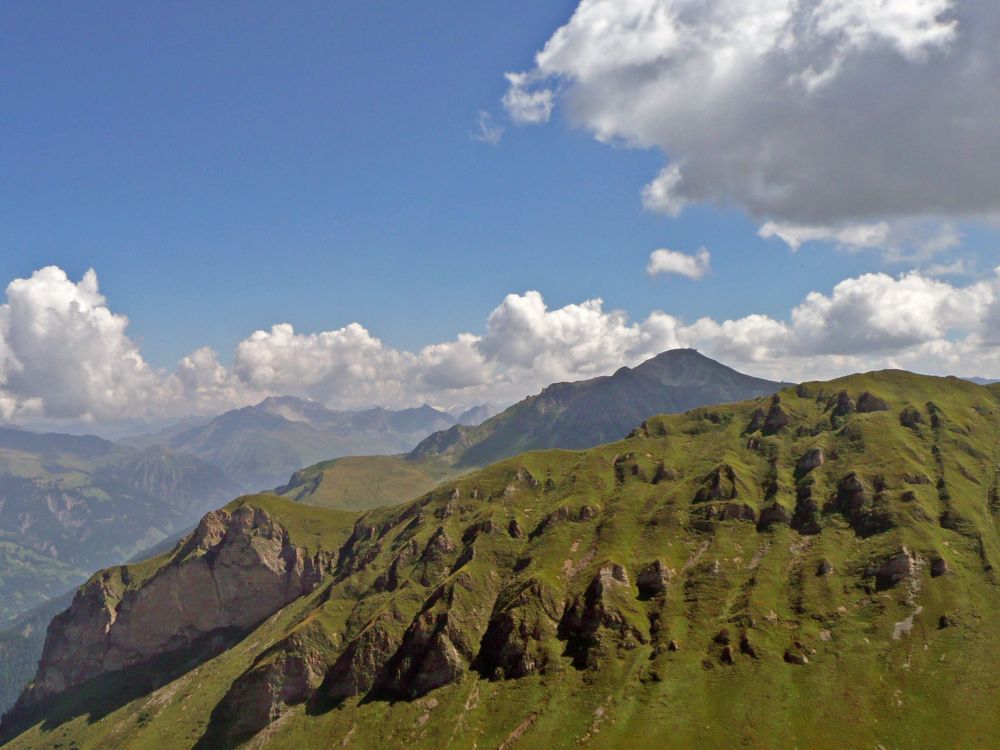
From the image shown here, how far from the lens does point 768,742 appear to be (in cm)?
17150

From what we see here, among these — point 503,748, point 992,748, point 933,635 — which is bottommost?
point 503,748

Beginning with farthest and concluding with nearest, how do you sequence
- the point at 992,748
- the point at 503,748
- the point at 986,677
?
the point at 503,748 < the point at 986,677 < the point at 992,748

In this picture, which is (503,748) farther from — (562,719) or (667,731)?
(667,731)

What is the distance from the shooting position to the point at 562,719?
199m

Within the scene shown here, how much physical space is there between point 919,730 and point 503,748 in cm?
11829

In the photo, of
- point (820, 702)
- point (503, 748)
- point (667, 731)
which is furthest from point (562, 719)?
point (820, 702)

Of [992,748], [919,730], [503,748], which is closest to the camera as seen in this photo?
[992,748]

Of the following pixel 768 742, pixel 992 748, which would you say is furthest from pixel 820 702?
pixel 992 748

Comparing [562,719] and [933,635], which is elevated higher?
[933,635]

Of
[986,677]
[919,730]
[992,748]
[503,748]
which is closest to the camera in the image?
[992,748]

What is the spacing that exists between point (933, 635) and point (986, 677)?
21.4 m

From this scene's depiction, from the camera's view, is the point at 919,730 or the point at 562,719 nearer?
the point at 919,730

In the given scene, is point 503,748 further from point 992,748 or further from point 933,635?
point 933,635

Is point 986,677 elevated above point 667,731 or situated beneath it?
elevated above
